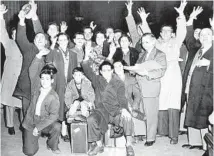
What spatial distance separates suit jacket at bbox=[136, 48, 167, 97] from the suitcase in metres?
0.96

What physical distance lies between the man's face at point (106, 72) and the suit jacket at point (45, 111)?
0.66 m

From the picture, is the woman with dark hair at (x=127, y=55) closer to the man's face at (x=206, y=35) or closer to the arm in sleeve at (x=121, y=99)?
the arm in sleeve at (x=121, y=99)

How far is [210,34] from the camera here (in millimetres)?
3855

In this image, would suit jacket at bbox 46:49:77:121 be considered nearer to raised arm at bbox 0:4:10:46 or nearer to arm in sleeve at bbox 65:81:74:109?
arm in sleeve at bbox 65:81:74:109

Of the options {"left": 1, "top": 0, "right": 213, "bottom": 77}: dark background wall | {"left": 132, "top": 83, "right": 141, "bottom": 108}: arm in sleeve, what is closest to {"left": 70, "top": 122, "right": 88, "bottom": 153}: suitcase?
{"left": 132, "top": 83, "right": 141, "bottom": 108}: arm in sleeve

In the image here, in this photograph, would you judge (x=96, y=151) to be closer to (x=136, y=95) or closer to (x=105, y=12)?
(x=136, y=95)

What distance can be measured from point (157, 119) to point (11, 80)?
2.27 meters

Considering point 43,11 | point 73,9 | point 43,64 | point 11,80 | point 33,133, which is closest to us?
point 33,133

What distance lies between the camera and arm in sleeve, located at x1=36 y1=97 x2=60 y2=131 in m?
3.81

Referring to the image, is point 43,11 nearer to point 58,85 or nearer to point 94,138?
point 58,85

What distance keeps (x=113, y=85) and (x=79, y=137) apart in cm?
77

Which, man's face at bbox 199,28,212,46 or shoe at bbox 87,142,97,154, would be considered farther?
shoe at bbox 87,142,97,154

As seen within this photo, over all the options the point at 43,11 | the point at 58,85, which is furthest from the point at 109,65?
the point at 43,11

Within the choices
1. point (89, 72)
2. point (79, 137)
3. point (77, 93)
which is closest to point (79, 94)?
point (77, 93)
